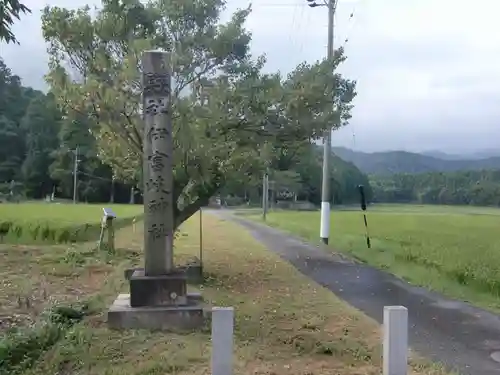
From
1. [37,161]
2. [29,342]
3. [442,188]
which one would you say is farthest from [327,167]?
[442,188]

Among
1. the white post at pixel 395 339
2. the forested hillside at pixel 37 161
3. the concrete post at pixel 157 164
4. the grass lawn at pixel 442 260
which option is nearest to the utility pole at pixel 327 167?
the grass lawn at pixel 442 260

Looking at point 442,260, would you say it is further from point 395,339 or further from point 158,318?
point 395,339

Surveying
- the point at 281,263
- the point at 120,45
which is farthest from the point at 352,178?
the point at 120,45

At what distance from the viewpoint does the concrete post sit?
7.41 metres

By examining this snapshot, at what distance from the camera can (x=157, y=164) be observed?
24.5ft

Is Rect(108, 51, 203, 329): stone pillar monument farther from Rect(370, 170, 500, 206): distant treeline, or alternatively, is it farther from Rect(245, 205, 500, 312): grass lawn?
Rect(370, 170, 500, 206): distant treeline

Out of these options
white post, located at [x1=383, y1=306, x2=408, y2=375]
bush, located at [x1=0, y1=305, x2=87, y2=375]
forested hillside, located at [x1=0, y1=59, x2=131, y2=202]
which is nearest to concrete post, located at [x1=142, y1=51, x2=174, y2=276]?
bush, located at [x1=0, y1=305, x2=87, y2=375]

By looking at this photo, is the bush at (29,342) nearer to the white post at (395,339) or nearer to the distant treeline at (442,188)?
the white post at (395,339)

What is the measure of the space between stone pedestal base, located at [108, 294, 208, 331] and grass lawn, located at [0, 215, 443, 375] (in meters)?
0.18

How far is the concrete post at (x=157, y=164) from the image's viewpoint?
7414 mm

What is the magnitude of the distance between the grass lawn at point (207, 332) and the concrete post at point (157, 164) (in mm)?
1071

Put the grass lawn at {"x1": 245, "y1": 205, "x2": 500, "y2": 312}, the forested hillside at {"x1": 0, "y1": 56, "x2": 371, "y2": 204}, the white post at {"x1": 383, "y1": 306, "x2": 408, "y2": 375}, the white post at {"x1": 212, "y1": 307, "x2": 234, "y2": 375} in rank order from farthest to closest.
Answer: the forested hillside at {"x1": 0, "y1": 56, "x2": 371, "y2": 204} < the grass lawn at {"x1": 245, "y1": 205, "x2": 500, "y2": 312} < the white post at {"x1": 383, "y1": 306, "x2": 408, "y2": 375} < the white post at {"x1": 212, "y1": 307, "x2": 234, "y2": 375}

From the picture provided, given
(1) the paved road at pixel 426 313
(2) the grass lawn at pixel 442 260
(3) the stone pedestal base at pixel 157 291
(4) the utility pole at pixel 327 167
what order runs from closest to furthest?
(1) the paved road at pixel 426 313
(3) the stone pedestal base at pixel 157 291
(2) the grass lawn at pixel 442 260
(4) the utility pole at pixel 327 167

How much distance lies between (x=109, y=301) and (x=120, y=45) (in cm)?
453
